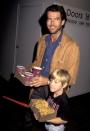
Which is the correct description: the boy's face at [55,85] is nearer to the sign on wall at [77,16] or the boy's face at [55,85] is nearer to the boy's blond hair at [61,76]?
the boy's blond hair at [61,76]

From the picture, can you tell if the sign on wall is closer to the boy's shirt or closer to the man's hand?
the man's hand

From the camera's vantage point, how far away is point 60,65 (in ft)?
8.61

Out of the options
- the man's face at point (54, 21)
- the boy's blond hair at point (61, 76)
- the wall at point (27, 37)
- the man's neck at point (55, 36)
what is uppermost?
the man's face at point (54, 21)

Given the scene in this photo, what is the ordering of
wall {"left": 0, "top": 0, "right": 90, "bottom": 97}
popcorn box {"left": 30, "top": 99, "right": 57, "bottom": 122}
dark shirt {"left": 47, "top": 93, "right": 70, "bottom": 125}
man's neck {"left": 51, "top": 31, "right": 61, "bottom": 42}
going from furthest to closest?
wall {"left": 0, "top": 0, "right": 90, "bottom": 97} → man's neck {"left": 51, "top": 31, "right": 61, "bottom": 42} → dark shirt {"left": 47, "top": 93, "right": 70, "bottom": 125} → popcorn box {"left": 30, "top": 99, "right": 57, "bottom": 122}

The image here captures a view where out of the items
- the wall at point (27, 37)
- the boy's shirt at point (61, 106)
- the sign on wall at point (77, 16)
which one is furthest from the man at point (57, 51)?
the sign on wall at point (77, 16)

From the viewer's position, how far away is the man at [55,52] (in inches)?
100

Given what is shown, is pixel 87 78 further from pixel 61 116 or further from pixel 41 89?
pixel 61 116

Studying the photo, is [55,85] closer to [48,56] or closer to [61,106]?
[61,106]

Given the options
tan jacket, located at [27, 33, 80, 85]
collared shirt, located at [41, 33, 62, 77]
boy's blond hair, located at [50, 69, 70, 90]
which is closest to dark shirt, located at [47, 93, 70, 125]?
boy's blond hair, located at [50, 69, 70, 90]

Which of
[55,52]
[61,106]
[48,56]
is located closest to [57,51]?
[55,52]

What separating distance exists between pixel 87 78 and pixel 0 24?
278 centimetres

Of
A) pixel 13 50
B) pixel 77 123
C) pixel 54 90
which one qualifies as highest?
pixel 54 90

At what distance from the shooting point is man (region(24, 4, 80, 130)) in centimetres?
255

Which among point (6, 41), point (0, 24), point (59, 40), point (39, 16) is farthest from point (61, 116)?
point (0, 24)
